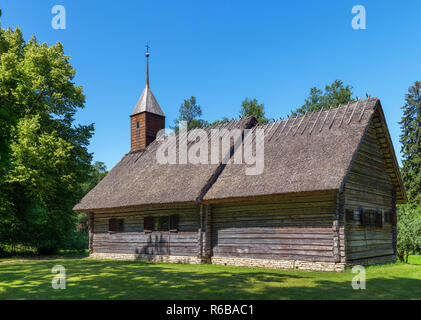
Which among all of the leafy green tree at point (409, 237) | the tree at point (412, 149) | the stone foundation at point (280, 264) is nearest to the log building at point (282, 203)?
the stone foundation at point (280, 264)

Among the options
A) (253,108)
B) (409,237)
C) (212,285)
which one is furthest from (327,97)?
(212,285)

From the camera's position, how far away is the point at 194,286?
10.5 m

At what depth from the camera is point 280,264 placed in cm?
1505

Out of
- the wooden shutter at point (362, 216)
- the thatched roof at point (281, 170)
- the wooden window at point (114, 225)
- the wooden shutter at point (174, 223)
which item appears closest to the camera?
the thatched roof at point (281, 170)

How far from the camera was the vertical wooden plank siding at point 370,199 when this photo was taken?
49.3 ft

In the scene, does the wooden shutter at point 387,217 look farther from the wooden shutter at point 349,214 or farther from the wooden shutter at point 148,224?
the wooden shutter at point 148,224

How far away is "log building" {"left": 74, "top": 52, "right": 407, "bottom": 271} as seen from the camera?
14.2m

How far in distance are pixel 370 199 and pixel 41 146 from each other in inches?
760

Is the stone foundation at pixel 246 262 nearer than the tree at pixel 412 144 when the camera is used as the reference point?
Yes

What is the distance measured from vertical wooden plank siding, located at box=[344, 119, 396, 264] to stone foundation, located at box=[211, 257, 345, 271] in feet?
3.49

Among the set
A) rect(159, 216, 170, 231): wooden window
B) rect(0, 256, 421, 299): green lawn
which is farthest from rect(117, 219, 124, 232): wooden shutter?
rect(0, 256, 421, 299): green lawn

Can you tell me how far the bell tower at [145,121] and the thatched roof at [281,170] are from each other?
5.10m
